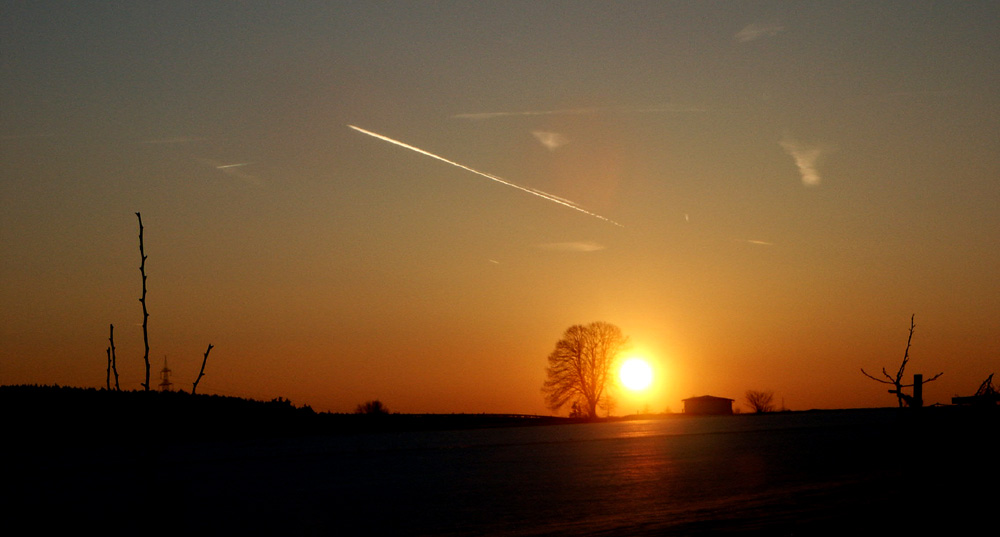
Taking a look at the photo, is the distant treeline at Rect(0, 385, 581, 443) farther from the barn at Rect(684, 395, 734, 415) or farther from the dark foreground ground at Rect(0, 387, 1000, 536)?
the barn at Rect(684, 395, 734, 415)

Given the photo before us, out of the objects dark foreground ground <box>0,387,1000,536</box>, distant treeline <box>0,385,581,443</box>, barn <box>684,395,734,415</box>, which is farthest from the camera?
barn <box>684,395,734,415</box>

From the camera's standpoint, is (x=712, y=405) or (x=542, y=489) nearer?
(x=542, y=489)

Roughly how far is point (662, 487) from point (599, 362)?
105 m

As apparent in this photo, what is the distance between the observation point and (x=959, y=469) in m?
27.7

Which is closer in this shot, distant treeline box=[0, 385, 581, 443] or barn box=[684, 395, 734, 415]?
distant treeline box=[0, 385, 581, 443]

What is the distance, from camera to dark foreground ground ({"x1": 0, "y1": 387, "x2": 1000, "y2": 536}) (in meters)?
18.0

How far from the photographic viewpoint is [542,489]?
2912 centimetres

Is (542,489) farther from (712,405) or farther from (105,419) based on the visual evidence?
(712,405)

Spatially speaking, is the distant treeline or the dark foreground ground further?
the distant treeline

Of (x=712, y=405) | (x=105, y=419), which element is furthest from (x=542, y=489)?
(x=712, y=405)

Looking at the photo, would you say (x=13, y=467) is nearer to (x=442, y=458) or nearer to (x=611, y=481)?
(x=442, y=458)

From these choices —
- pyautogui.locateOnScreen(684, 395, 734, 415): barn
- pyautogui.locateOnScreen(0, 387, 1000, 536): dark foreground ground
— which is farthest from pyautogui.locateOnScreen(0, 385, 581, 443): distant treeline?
pyautogui.locateOnScreen(684, 395, 734, 415): barn

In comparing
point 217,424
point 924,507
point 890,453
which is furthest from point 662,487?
point 217,424

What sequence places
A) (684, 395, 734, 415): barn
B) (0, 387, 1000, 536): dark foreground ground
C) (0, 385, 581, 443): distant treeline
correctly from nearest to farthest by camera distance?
(0, 387, 1000, 536): dark foreground ground, (0, 385, 581, 443): distant treeline, (684, 395, 734, 415): barn
